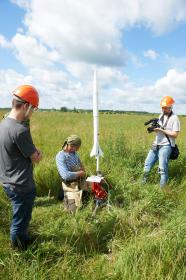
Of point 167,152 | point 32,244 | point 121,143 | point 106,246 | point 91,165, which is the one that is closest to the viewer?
point 32,244

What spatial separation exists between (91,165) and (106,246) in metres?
2.95

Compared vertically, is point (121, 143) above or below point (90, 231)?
above

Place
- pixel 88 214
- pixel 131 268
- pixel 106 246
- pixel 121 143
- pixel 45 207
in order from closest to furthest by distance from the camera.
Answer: pixel 131 268
pixel 106 246
pixel 88 214
pixel 45 207
pixel 121 143

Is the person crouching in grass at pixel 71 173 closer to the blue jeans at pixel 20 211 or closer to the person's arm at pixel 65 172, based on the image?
the person's arm at pixel 65 172

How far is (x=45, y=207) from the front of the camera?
516cm

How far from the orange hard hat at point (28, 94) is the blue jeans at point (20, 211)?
0.95 metres

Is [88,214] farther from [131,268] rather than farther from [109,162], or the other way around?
[109,162]

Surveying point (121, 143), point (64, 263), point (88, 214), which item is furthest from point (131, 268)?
point (121, 143)

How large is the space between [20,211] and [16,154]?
655 mm

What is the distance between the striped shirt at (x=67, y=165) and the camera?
5.08m

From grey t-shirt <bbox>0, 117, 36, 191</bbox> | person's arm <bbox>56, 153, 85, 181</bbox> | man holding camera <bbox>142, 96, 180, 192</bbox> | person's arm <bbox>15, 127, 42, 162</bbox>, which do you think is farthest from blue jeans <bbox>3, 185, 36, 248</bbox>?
man holding camera <bbox>142, 96, 180, 192</bbox>

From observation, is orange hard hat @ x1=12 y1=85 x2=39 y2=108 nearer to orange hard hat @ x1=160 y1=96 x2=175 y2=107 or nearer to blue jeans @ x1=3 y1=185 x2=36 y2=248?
blue jeans @ x1=3 y1=185 x2=36 y2=248

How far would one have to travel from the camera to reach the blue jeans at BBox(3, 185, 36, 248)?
337cm

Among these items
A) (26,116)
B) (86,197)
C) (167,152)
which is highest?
(26,116)
